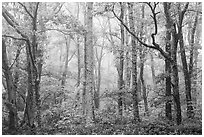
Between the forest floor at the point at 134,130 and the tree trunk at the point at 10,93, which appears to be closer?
the forest floor at the point at 134,130

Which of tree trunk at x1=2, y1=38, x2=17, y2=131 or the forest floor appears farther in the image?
tree trunk at x1=2, y1=38, x2=17, y2=131

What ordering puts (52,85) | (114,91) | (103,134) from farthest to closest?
1. (52,85)
2. (114,91)
3. (103,134)

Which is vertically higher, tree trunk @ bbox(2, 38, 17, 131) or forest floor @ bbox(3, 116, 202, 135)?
tree trunk @ bbox(2, 38, 17, 131)

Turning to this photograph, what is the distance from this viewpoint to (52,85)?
1328 cm

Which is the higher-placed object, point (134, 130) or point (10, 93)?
point (10, 93)

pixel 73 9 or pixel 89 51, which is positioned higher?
pixel 73 9

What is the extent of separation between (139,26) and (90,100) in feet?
12.6

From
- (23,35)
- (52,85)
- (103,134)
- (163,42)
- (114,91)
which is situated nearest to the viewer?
(103,134)

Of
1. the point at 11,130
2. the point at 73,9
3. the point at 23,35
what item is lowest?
the point at 11,130

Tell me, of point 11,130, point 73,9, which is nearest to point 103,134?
point 11,130

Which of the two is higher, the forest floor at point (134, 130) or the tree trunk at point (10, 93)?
the tree trunk at point (10, 93)

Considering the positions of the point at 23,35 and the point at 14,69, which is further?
the point at 14,69

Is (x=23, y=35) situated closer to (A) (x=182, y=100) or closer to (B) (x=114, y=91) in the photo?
(B) (x=114, y=91)

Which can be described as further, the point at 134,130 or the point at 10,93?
the point at 10,93
